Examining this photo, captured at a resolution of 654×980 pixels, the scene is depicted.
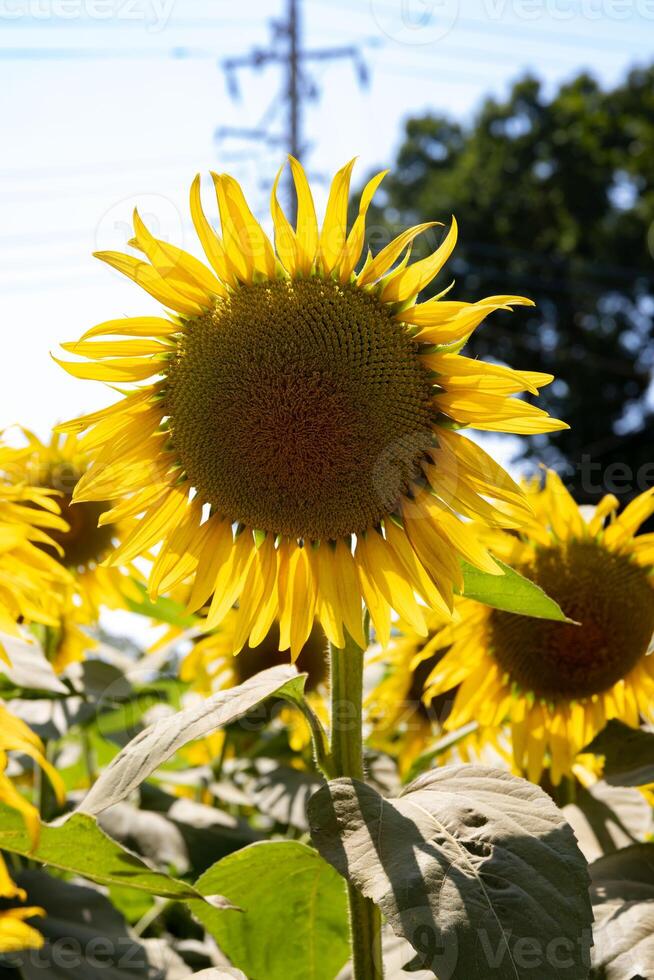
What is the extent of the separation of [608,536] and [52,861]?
52.1 inches

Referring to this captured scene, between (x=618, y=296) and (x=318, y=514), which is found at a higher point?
(x=618, y=296)

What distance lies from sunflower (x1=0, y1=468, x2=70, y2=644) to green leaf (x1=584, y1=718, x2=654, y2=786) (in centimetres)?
91

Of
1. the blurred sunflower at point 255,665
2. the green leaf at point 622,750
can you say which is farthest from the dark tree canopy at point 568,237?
the green leaf at point 622,750

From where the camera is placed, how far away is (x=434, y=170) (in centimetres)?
2602

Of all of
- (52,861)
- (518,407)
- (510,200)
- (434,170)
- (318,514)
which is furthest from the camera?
(434,170)

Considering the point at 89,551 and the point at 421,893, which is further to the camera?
the point at 89,551

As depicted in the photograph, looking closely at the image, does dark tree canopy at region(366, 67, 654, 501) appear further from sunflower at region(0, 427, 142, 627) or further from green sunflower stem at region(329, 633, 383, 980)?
green sunflower stem at region(329, 633, 383, 980)

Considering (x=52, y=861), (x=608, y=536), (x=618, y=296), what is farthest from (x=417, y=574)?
(x=618, y=296)

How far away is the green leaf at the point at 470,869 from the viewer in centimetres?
105

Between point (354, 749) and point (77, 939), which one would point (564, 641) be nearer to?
point (354, 749)

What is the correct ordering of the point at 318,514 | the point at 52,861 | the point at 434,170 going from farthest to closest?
the point at 434,170, the point at 318,514, the point at 52,861

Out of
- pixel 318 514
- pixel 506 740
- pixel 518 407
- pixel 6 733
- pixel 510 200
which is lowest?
pixel 506 740

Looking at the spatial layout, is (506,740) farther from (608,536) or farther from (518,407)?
(518,407)

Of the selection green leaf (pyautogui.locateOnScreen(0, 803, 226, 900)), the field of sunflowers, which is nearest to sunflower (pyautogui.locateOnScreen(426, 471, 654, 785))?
the field of sunflowers
